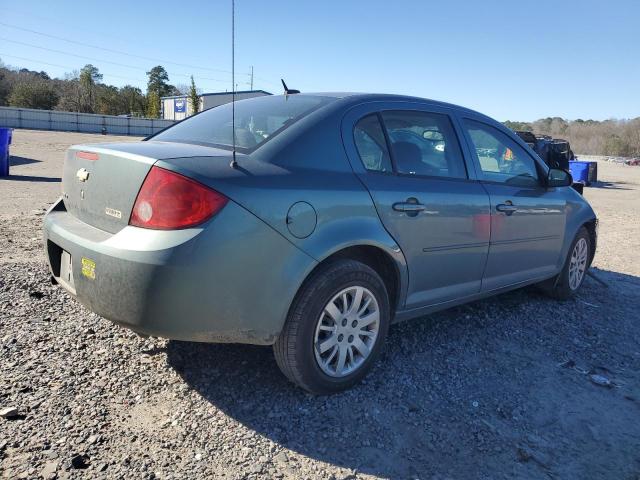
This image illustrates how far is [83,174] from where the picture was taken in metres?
2.84

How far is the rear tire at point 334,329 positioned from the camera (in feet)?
8.80

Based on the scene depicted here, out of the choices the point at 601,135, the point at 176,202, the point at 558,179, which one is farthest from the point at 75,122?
the point at 601,135

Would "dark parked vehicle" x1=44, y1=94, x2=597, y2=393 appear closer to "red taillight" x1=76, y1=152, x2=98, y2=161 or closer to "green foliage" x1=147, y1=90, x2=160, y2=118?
"red taillight" x1=76, y1=152, x2=98, y2=161

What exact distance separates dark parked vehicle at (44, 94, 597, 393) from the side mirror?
27.6 inches

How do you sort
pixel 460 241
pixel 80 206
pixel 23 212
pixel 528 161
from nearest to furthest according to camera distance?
pixel 80 206 → pixel 460 241 → pixel 528 161 → pixel 23 212

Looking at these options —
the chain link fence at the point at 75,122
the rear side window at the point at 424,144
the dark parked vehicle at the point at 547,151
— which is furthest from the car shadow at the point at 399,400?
the chain link fence at the point at 75,122

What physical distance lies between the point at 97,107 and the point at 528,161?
82.0 m

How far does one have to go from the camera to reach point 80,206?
288 cm

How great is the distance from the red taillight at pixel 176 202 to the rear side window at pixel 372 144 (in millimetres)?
1031

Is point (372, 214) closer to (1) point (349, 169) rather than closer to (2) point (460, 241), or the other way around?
(1) point (349, 169)

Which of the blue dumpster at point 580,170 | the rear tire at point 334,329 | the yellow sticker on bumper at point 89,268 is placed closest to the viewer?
the yellow sticker on bumper at point 89,268

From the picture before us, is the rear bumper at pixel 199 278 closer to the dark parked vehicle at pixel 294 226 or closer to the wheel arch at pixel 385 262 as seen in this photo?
the dark parked vehicle at pixel 294 226

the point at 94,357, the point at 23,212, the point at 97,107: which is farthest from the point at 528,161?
the point at 97,107

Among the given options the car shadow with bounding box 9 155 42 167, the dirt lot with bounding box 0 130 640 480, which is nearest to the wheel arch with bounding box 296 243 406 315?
the dirt lot with bounding box 0 130 640 480
